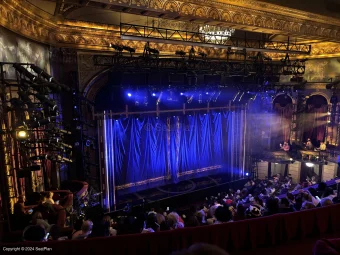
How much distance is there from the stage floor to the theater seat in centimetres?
856

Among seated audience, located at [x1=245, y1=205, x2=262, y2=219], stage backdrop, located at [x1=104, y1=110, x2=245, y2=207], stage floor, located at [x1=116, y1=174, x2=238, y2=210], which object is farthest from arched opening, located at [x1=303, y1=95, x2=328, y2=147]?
seated audience, located at [x1=245, y1=205, x2=262, y2=219]

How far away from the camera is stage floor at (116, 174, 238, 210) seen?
1152cm

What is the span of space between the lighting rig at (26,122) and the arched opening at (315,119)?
12282 millimetres

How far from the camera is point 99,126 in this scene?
10.5 meters

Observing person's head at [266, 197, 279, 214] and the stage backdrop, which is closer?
person's head at [266, 197, 279, 214]

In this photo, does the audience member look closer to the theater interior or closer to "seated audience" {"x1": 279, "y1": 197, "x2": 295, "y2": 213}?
the theater interior

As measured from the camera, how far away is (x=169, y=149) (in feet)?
43.9

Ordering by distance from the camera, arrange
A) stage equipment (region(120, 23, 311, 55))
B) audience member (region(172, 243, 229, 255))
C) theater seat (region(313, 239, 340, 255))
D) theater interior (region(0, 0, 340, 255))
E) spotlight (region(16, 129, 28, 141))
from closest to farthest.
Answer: audience member (region(172, 243, 229, 255)), theater seat (region(313, 239, 340, 255)), theater interior (region(0, 0, 340, 255)), spotlight (region(16, 129, 28, 141)), stage equipment (region(120, 23, 311, 55))

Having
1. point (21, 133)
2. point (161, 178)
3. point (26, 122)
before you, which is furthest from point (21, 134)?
point (161, 178)

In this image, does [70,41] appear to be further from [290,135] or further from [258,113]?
[290,135]

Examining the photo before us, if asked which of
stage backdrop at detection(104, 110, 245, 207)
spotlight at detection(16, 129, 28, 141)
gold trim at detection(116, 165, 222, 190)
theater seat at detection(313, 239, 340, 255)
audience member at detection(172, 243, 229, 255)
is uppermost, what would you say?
spotlight at detection(16, 129, 28, 141)

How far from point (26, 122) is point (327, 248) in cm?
500

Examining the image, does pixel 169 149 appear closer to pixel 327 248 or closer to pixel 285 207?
pixel 285 207

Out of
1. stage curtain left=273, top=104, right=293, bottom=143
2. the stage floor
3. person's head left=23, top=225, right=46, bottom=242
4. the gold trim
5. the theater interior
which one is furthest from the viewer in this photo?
stage curtain left=273, top=104, right=293, bottom=143
